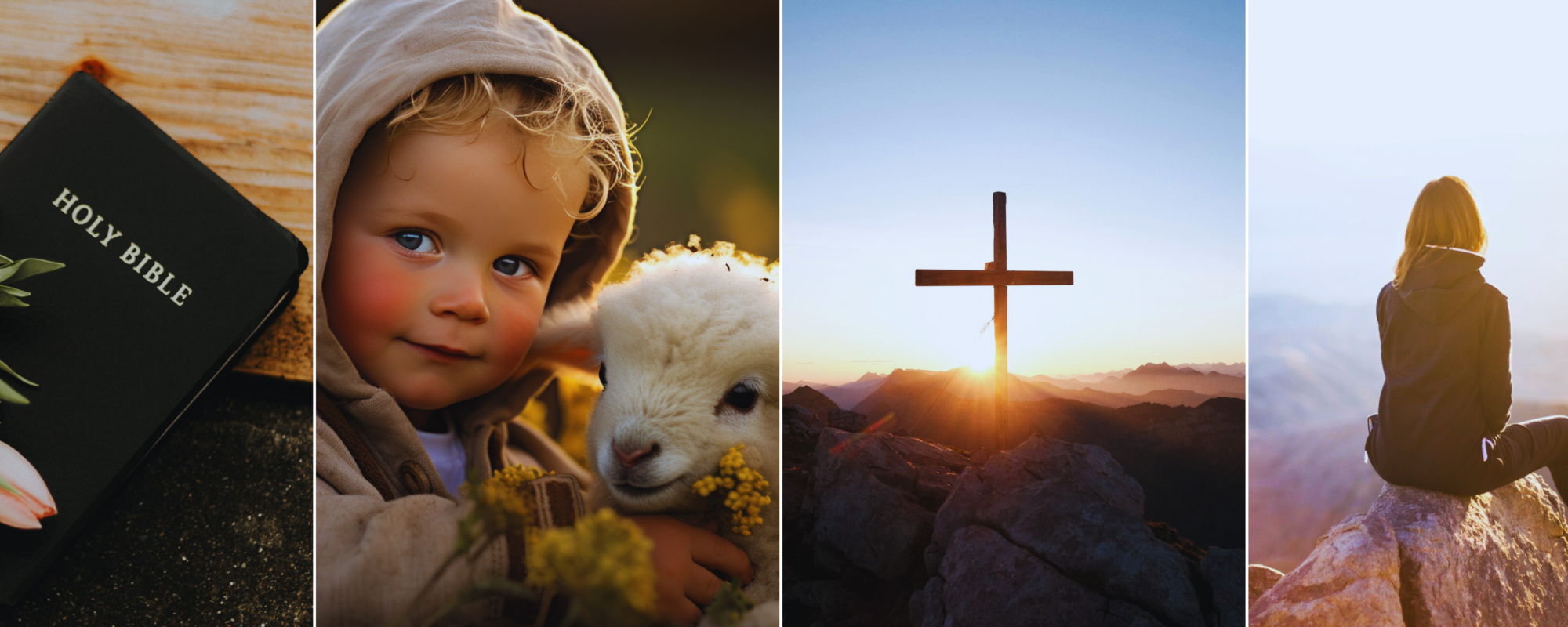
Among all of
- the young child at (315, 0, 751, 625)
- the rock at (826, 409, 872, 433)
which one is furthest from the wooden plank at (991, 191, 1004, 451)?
the young child at (315, 0, 751, 625)

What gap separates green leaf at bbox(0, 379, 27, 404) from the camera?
4.38ft

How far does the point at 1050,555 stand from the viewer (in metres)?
1.70

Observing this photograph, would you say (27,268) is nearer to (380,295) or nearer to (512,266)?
(380,295)

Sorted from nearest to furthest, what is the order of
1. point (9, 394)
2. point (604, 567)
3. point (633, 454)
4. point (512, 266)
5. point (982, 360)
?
1. point (604, 567)
2. point (9, 394)
3. point (633, 454)
4. point (512, 266)
5. point (982, 360)

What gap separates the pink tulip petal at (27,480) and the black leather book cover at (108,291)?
16mm

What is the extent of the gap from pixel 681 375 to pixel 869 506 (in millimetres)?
562

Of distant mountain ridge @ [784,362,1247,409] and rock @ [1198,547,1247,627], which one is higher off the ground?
distant mountain ridge @ [784,362,1247,409]

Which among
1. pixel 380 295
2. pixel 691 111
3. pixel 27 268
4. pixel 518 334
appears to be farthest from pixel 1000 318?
pixel 27 268

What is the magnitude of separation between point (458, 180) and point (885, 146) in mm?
946

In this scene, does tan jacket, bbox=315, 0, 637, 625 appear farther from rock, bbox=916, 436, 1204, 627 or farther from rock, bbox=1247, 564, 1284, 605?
rock, bbox=1247, 564, 1284, 605

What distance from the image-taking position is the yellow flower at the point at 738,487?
1489 mm

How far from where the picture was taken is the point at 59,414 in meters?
1.41

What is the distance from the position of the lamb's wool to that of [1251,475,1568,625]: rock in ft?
4.52

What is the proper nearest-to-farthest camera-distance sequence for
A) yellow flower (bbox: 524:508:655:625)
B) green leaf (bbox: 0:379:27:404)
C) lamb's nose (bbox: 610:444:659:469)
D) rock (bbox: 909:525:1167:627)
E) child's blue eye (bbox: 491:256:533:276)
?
yellow flower (bbox: 524:508:655:625) → green leaf (bbox: 0:379:27:404) → lamb's nose (bbox: 610:444:659:469) → child's blue eye (bbox: 491:256:533:276) → rock (bbox: 909:525:1167:627)
